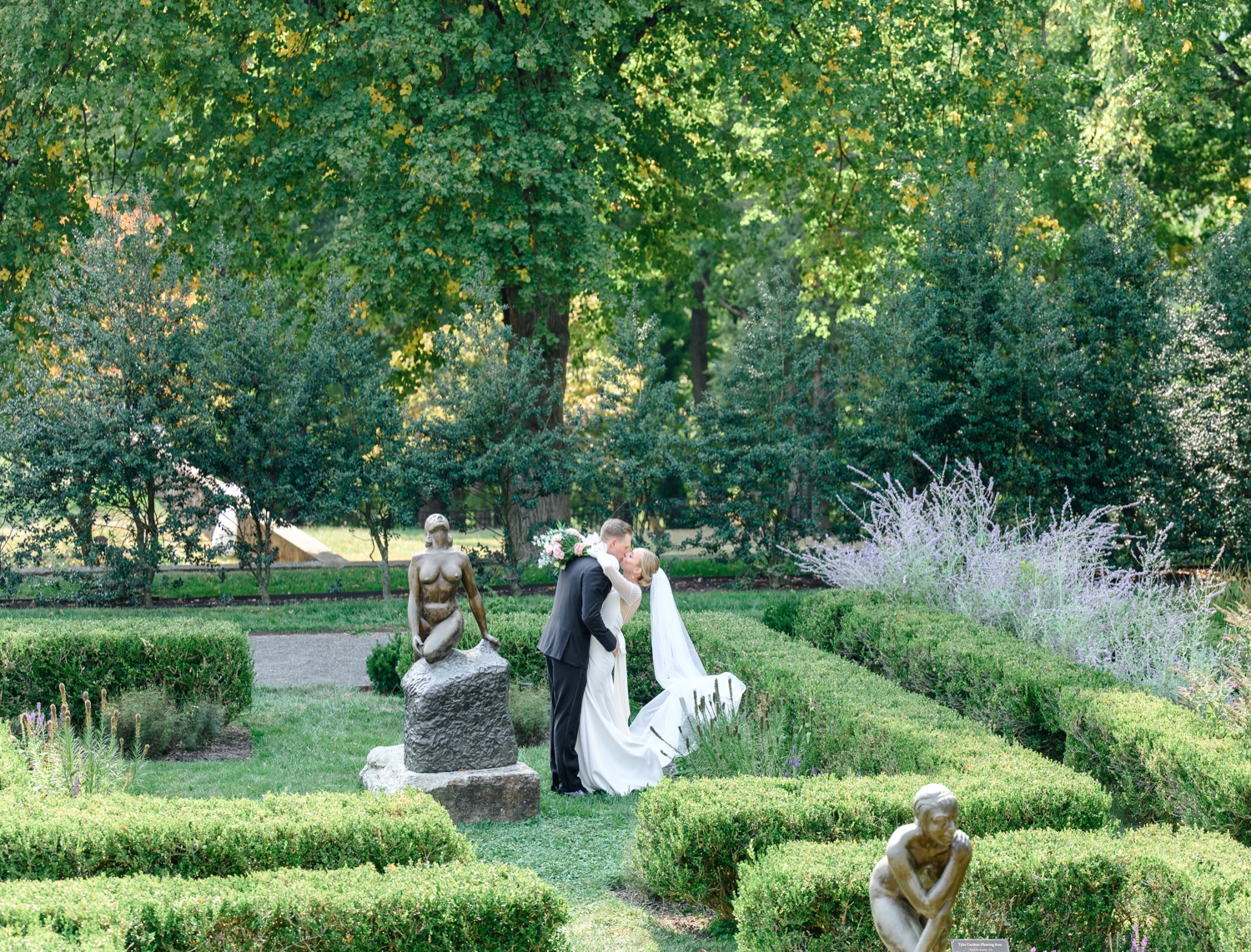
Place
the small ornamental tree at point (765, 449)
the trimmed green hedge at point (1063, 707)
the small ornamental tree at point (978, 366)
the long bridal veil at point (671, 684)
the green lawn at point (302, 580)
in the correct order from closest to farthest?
1. the trimmed green hedge at point (1063, 707)
2. the long bridal veil at point (671, 684)
3. the green lawn at point (302, 580)
4. the small ornamental tree at point (978, 366)
5. the small ornamental tree at point (765, 449)

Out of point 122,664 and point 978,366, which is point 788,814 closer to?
point 122,664

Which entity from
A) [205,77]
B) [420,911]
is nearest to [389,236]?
[205,77]

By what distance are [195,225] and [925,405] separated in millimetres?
11122

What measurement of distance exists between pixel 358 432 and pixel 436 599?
9.78 meters

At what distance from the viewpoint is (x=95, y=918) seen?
5086 mm

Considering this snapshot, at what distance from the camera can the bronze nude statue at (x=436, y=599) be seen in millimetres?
8570

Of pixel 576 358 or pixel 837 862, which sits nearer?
pixel 837 862

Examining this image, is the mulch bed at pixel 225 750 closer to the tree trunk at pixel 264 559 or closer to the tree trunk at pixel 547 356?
the tree trunk at pixel 264 559

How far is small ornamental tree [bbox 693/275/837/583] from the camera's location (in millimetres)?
18750

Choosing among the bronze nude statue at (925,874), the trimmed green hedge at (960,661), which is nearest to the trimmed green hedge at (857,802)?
the trimmed green hedge at (960,661)

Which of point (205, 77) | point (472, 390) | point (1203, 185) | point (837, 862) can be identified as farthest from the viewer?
point (1203, 185)

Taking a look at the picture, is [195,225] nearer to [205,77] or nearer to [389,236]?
[205,77]

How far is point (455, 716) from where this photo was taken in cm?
848

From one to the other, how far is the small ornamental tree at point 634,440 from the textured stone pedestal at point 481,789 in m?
9.81
